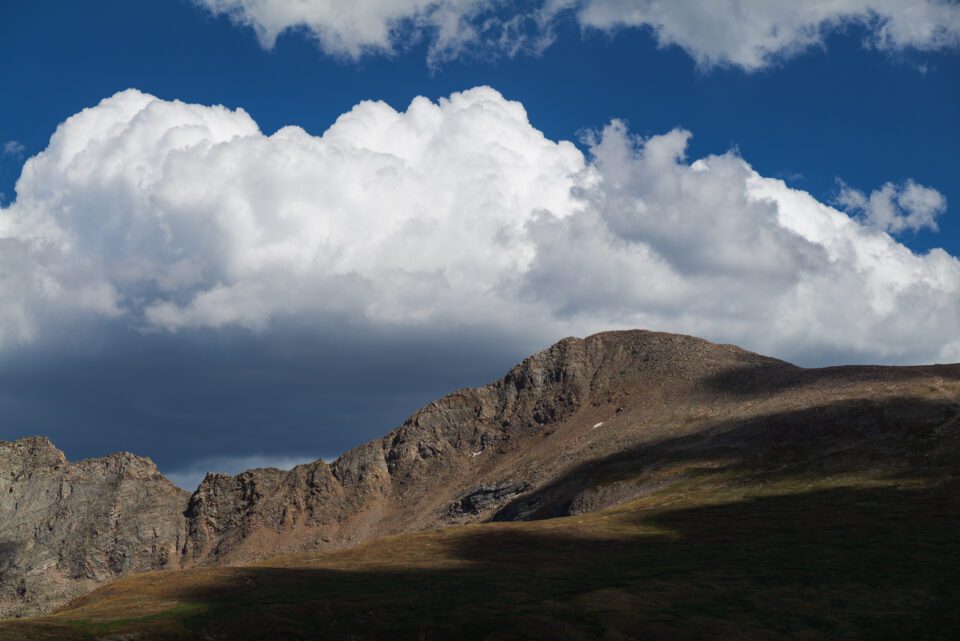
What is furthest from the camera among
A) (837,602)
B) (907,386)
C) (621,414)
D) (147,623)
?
(621,414)

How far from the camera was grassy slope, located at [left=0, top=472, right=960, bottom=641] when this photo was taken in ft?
167

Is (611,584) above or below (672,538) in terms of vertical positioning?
below

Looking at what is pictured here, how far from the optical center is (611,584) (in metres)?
63.8

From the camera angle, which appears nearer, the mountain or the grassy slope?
the grassy slope

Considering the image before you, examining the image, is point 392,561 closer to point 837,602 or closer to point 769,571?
point 769,571

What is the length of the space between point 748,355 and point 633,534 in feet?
348

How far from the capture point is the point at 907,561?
67750 millimetres

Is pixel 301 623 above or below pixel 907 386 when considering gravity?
below

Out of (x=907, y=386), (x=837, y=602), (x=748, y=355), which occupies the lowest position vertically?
(x=837, y=602)

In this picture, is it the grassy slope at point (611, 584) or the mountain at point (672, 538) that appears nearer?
the grassy slope at point (611, 584)

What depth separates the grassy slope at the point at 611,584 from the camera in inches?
2003

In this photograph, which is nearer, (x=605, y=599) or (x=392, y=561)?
(x=605, y=599)

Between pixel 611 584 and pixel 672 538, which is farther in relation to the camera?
pixel 672 538

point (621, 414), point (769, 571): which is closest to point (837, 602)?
point (769, 571)
